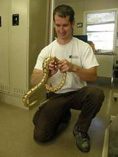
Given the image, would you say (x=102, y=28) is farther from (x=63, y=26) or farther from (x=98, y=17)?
(x=63, y=26)

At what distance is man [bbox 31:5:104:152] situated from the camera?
1247mm

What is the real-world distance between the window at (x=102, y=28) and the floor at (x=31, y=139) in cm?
241

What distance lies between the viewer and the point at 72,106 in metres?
1.37

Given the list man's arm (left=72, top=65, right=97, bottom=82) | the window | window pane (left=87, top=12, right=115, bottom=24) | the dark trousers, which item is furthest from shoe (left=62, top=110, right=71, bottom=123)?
window pane (left=87, top=12, right=115, bottom=24)

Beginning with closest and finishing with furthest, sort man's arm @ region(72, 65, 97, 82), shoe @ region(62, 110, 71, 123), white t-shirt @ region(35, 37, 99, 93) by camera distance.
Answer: man's arm @ region(72, 65, 97, 82) → white t-shirt @ region(35, 37, 99, 93) → shoe @ region(62, 110, 71, 123)

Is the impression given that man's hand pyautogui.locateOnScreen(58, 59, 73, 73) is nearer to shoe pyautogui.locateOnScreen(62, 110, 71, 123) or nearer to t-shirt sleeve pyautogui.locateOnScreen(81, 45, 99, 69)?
t-shirt sleeve pyautogui.locateOnScreen(81, 45, 99, 69)

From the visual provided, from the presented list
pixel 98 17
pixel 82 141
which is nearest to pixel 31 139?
pixel 82 141

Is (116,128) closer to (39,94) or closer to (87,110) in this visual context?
(87,110)

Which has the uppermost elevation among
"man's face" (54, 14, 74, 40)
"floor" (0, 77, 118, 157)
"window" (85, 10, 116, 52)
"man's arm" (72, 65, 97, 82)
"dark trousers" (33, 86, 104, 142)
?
"window" (85, 10, 116, 52)

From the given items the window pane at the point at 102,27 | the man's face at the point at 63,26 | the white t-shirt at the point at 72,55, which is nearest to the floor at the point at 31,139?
the white t-shirt at the point at 72,55

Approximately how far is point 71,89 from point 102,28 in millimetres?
3338

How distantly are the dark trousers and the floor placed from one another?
10 cm

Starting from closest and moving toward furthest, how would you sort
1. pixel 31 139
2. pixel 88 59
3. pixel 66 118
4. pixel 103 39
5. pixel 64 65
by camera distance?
pixel 64 65 → pixel 88 59 → pixel 31 139 → pixel 66 118 → pixel 103 39

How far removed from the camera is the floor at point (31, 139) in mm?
1224
